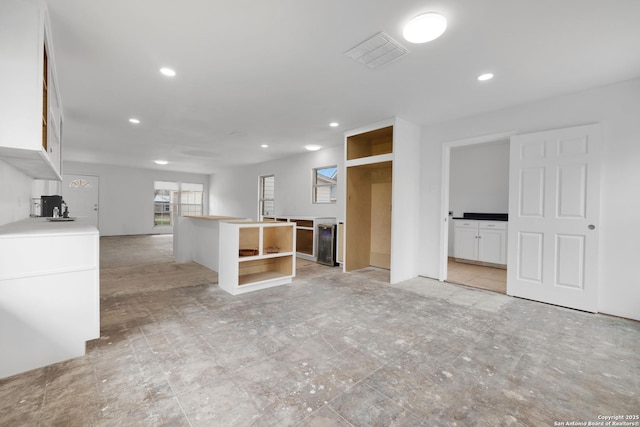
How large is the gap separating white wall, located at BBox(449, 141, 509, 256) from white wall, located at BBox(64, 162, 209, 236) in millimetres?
10417

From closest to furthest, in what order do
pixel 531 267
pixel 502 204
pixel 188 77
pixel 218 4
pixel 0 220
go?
pixel 218 4 → pixel 0 220 → pixel 188 77 → pixel 531 267 → pixel 502 204

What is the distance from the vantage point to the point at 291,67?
2.73m

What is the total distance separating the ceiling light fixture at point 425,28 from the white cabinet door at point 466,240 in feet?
14.6

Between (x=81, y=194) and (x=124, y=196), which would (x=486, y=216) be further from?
(x=81, y=194)

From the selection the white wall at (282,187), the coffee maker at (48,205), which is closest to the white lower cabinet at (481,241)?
the white wall at (282,187)

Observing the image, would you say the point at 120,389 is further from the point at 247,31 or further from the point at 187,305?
the point at 247,31

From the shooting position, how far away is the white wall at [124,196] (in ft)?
30.6

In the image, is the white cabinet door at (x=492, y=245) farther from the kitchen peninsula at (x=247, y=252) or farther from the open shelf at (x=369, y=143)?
the kitchen peninsula at (x=247, y=252)

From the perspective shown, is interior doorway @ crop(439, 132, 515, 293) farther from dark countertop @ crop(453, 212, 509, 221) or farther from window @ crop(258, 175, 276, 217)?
window @ crop(258, 175, 276, 217)

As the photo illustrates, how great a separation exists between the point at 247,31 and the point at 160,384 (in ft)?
8.82

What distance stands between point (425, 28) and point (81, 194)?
1140 centimetres

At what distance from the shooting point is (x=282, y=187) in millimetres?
7695

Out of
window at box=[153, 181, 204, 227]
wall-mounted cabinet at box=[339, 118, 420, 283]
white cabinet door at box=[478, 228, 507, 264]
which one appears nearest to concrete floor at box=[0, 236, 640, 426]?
wall-mounted cabinet at box=[339, 118, 420, 283]

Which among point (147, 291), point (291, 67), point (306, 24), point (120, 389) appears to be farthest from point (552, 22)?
point (147, 291)
